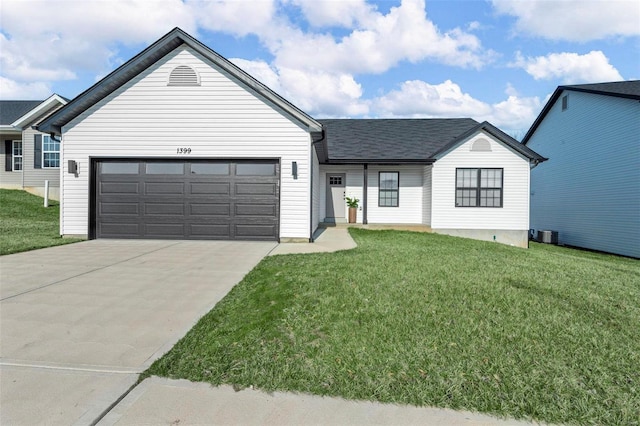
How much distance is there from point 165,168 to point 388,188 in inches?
379

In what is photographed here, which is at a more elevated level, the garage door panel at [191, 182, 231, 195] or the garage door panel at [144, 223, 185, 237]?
the garage door panel at [191, 182, 231, 195]

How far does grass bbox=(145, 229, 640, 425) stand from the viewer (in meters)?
2.65

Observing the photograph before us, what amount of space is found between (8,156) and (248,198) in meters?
17.7

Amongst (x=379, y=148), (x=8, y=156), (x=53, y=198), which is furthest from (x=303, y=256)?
(x=8, y=156)

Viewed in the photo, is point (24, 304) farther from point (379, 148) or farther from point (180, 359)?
point (379, 148)

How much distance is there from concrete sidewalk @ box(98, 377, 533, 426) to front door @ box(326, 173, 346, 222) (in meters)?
14.0

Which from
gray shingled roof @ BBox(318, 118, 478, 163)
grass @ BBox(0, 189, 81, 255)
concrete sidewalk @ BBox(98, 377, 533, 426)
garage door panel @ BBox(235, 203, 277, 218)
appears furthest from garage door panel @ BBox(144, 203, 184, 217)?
concrete sidewalk @ BBox(98, 377, 533, 426)

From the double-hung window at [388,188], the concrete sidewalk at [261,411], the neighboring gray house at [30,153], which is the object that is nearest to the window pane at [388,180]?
the double-hung window at [388,188]

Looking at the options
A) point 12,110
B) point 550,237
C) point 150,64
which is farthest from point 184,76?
point 550,237

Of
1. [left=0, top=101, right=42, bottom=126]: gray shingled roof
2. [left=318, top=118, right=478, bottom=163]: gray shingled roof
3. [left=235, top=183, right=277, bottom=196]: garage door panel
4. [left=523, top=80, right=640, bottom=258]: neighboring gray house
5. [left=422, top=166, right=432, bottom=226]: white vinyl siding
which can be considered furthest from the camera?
[left=0, top=101, right=42, bottom=126]: gray shingled roof

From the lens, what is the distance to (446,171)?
47.9ft

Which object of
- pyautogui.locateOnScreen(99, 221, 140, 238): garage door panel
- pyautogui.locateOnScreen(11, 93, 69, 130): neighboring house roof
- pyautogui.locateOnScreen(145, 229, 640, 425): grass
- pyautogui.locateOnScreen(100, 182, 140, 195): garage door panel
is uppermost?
pyautogui.locateOnScreen(11, 93, 69, 130): neighboring house roof

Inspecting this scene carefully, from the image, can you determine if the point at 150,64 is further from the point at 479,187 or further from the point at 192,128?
the point at 479,187

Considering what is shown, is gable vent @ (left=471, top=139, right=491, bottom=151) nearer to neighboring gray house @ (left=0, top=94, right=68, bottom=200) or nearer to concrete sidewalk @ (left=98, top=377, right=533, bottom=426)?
concrete sidewalk @ (left=98, top=377, right=533, bottom=426)
